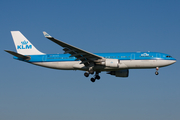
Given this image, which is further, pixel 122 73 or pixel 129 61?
pixel 122 73

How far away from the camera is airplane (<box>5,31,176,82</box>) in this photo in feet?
145

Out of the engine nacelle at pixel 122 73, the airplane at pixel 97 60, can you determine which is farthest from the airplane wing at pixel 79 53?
the engine nacelle at pixel 122 73

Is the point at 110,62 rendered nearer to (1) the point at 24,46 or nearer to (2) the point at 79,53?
(2) the point at 79,53

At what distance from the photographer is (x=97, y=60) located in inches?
1779

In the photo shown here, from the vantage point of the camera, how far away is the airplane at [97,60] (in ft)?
145

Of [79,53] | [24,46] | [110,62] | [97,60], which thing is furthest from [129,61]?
[24,46]

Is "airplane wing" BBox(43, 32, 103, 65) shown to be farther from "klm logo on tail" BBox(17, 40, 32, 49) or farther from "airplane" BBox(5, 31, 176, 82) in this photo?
"klm logo on tail" BBox(17, 40, 32, 49)

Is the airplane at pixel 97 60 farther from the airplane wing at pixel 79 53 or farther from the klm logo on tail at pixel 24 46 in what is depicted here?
the klm logo on tail at pixel 24 46

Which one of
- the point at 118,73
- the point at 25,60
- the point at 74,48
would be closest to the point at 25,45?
the point at 25,60

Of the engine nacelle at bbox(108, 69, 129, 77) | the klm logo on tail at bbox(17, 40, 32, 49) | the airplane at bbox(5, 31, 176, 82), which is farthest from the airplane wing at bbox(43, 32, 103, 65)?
the klm logo on tail at bbox(17, 40, 32, 49)

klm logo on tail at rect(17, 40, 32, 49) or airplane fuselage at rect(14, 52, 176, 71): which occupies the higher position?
klm logo on tail at rect(17, 40, 32, 49)

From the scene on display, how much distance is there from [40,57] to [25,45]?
4.91 m

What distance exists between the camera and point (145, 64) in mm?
45156

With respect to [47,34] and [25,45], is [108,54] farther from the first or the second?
[25,45]
